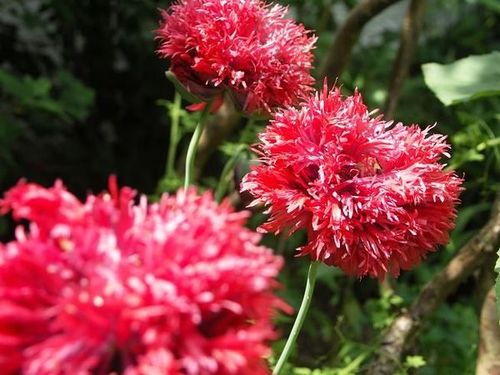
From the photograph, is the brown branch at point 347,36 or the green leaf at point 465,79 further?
the brown branch at point 347,36

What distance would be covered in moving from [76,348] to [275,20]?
1.35 feet

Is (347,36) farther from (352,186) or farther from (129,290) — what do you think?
(129,290)

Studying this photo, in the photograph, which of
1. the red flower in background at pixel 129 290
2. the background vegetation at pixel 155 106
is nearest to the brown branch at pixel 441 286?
the background vegetation at pixel 155 106

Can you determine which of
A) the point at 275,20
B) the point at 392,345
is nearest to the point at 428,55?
the point at 392,345

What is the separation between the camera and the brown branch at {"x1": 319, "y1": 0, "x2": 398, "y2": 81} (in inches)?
44.4

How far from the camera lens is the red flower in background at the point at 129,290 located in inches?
13.7

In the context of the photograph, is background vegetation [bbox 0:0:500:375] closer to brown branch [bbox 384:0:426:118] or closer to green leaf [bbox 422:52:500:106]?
brown branch [bbox 384:0:426:118]

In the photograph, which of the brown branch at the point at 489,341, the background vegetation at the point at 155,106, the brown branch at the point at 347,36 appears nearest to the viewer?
the brown branch at the point at 489,341

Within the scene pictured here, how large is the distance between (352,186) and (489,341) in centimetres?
36

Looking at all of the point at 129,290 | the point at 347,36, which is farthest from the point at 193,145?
the point at 347,36

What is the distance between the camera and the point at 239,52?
2.16 ft

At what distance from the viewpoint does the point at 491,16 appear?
6.63ft

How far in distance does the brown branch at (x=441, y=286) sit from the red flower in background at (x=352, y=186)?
0.34m

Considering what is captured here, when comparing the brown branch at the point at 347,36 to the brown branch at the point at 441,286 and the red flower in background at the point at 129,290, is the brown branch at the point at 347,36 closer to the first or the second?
the brown branch at the point at 441,286
